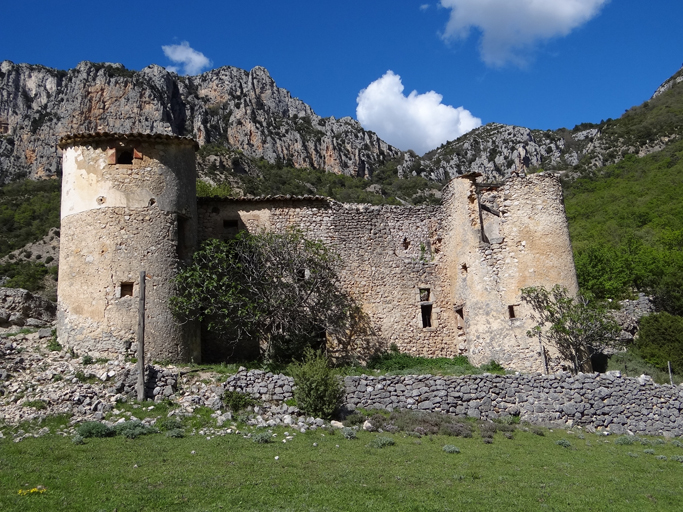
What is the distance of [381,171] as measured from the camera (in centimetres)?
9375

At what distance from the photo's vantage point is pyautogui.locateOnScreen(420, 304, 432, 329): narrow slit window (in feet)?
69.4

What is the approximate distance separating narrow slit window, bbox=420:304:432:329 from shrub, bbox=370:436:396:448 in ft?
29.7

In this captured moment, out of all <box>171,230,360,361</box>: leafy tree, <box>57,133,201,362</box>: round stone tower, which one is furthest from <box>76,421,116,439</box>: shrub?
<box>171,230,360,361</box>: leafy tree

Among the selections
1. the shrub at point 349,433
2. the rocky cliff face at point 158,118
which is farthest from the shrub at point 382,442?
the rocky cliff face at point 158,118

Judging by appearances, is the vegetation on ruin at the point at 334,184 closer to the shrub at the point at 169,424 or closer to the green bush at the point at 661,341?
the green bush at the point at 661,341

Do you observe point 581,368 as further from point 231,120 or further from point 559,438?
point 231,120

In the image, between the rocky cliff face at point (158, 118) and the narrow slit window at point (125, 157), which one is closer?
the narrow slit window at point (125, 157)

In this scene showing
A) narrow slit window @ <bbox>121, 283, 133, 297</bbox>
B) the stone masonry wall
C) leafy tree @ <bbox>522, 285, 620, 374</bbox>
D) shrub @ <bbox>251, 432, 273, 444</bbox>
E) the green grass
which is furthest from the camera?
the stone masonry wall

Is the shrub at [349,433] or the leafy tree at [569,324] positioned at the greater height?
the leafy tree at [569,324]

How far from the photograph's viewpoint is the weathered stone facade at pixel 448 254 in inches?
738

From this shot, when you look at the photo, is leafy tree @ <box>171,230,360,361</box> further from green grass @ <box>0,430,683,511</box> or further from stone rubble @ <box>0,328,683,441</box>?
green grass @ <box>0,430,683,511</box>

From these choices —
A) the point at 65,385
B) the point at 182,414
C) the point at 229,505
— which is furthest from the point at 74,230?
the point at 229,505

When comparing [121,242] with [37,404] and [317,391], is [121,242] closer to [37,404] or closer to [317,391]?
[37,404]

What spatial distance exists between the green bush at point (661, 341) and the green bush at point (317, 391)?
52.1 ft
